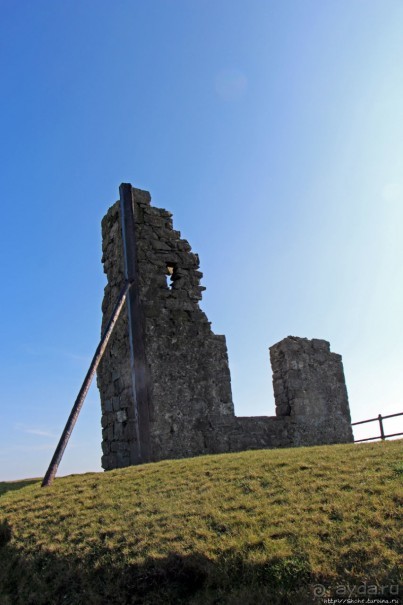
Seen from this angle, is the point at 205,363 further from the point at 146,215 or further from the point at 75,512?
the point at 75,512

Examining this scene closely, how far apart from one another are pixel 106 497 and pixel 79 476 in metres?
2.52

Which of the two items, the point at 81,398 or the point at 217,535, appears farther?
the point at 81,398

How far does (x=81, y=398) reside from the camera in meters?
10.6

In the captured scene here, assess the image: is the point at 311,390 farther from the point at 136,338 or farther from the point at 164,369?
the point at 136,338

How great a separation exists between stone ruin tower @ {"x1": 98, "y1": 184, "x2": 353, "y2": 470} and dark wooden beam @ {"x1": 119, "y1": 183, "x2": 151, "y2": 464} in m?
0.02

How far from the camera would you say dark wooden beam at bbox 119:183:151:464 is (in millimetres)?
10938

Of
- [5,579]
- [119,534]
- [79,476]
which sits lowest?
[5,579]

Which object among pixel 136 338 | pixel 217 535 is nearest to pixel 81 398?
pixel 136 338

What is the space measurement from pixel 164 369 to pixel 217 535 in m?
5.94

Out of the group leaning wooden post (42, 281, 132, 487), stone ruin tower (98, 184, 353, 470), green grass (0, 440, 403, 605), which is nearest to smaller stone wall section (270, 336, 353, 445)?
stone ruin tower (98, 184, 353, 470)

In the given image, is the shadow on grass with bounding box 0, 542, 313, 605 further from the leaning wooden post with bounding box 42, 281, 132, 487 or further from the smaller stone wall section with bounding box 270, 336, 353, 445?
the smaller stone wall section with bounding box 270, 336, 353, 445

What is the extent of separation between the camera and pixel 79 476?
1023 cm

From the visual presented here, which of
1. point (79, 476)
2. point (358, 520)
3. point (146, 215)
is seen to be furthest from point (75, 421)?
point (358, 520)

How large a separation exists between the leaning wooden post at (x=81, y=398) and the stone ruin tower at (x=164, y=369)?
35cm
